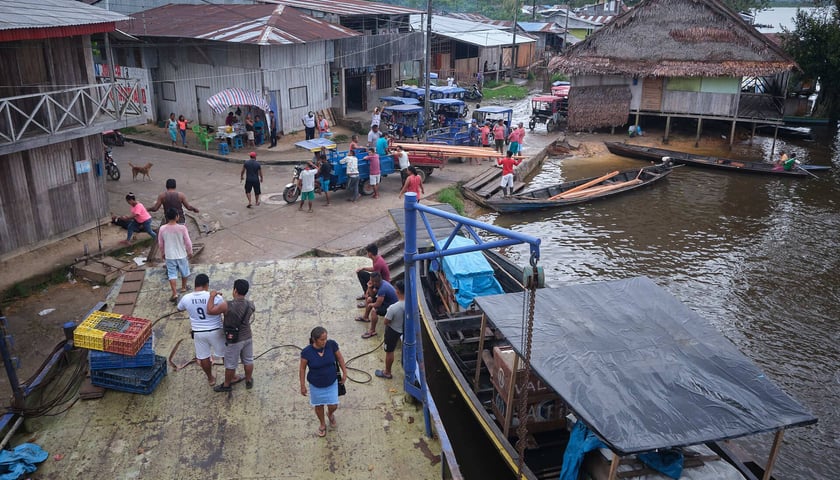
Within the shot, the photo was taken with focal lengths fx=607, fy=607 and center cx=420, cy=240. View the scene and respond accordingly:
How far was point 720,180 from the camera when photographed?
23891 millimetres

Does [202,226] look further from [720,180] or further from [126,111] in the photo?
[720,180]

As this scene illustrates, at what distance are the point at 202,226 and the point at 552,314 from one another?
1032 cm

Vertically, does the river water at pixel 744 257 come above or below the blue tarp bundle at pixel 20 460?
below

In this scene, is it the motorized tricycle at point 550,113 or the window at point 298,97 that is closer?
the window at point 298,97

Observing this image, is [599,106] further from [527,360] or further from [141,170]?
[527,360]

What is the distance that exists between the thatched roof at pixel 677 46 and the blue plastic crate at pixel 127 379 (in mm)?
25145

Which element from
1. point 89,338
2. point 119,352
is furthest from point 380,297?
point 89,338

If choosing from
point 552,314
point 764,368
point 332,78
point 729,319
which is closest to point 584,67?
point 332,78

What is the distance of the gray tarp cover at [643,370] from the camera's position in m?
5.79

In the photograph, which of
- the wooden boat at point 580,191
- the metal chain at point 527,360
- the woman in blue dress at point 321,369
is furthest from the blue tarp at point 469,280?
the wooden boat at point 580,191

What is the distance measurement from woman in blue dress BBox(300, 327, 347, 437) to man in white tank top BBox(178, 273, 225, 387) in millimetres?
1464

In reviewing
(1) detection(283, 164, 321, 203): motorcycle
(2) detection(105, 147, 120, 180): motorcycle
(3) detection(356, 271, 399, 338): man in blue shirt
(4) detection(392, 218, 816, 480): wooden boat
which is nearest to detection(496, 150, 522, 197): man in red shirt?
(1) detection(283, 164, 321, 203): motorcycle

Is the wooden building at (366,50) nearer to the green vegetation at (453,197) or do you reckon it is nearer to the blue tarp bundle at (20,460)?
the green vegetation at (453,197)

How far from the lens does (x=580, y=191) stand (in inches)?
829
